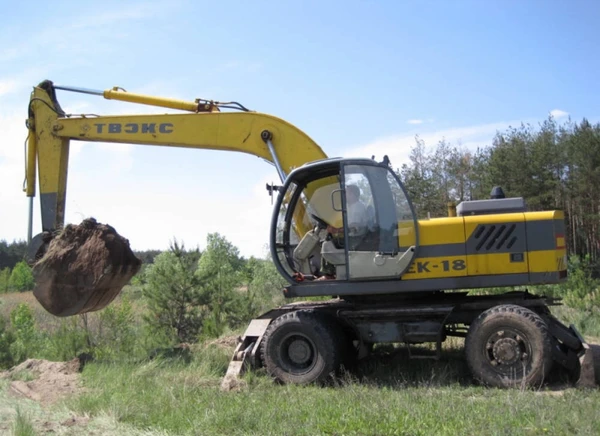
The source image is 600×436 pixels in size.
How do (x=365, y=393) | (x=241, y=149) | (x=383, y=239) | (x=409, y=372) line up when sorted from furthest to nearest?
(x=241, y=149) < (x=409, y=372) < (x=383, y=239) < (x=365, y=393)

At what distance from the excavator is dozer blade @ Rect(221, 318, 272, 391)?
0.02 metres

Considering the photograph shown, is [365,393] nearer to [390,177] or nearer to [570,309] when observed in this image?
[390,177]

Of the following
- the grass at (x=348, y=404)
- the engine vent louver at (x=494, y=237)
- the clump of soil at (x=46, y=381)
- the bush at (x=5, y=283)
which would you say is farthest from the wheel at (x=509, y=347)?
the bush at (x=5, y=283)

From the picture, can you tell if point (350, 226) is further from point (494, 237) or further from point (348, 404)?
point (348, 404)

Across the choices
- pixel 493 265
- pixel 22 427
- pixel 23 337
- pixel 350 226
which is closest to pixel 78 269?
pixel 23 337

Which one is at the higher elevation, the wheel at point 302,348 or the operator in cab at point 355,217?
the operator in cab at point 355,217

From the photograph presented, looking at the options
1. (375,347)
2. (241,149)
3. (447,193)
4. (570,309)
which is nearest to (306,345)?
(375,347)

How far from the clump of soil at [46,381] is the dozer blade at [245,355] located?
1.94 meters

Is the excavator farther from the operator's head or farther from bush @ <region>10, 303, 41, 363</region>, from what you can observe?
bush @ <region>10, 303, 41, 363</region>

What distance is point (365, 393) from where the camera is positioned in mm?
6887

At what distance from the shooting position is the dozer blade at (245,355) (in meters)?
8.11

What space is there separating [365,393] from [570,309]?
25.4 feet

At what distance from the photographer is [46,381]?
8.62 metres

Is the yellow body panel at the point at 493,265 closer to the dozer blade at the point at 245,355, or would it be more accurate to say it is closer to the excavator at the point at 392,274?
the excavator at the point at 392,274
